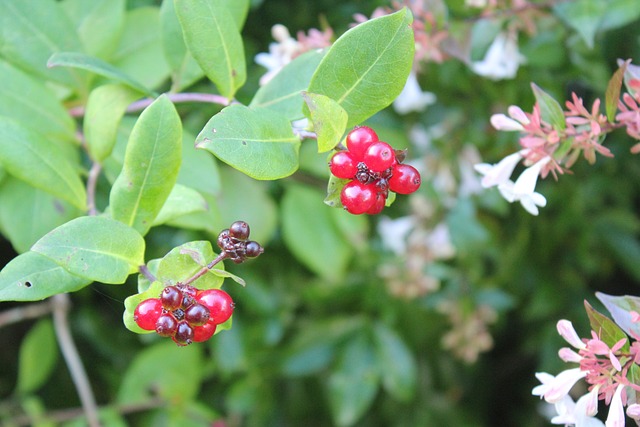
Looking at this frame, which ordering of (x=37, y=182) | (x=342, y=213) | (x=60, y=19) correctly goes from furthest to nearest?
(x=342, y=213) < (x=60, y=19) < (x=37, y=182)

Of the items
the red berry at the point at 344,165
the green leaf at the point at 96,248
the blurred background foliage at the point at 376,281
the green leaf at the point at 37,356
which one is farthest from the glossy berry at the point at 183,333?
the green leaf at the point at 37,356

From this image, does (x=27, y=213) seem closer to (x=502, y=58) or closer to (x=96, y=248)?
(x=96, y=248)

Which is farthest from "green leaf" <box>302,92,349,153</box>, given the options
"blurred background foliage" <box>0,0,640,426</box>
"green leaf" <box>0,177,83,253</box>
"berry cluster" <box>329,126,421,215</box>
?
"blurred background foliage" <box>0,0,640,426</box>

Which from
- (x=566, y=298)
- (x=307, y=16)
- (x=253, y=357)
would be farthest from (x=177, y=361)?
(x=566, y=298)

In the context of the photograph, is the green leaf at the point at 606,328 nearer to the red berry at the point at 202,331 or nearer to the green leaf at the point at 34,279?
the red berry at the point at 202,331

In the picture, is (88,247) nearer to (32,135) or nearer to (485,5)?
(32,135)

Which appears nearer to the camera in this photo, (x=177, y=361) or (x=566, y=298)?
(x=177, y=361)

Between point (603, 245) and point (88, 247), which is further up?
point (88, 247)

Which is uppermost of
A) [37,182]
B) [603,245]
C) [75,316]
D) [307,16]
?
[37,182]
